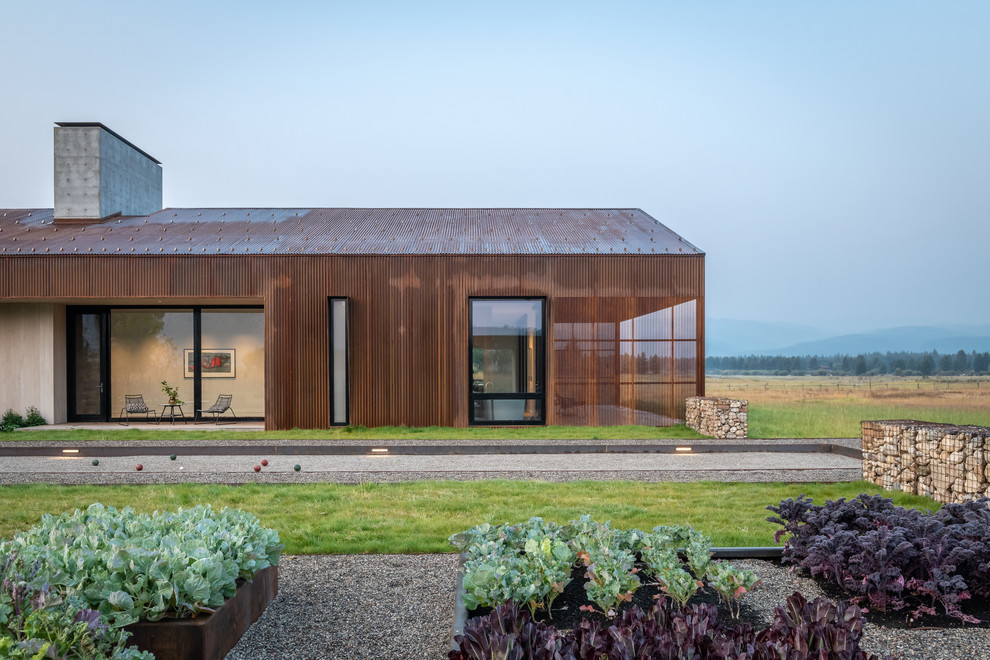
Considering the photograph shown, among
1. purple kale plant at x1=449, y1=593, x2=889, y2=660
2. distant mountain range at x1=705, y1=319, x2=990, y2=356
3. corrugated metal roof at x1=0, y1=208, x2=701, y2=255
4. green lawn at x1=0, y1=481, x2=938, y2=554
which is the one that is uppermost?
corrugated metal roof at x1=0, y1=208, x2=701, y2=255

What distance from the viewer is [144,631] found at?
2512 mm

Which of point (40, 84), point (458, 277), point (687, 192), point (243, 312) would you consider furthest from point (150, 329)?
point (687, 192)

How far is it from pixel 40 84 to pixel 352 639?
2613 cm

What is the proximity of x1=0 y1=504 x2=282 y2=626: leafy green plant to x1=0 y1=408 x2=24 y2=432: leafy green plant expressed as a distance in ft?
41.7

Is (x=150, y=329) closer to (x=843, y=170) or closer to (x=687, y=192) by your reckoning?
(x=843, y=170)

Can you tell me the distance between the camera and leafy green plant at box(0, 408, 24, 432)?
13092 millimetres

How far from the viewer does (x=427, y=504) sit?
568 cm

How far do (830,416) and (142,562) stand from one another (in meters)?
14.5

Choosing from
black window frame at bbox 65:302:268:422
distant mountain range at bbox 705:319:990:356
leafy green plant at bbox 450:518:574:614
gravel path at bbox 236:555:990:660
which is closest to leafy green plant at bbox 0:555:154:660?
gravel path at bbox 236:555:990:660

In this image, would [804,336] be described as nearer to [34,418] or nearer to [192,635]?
[34,418]

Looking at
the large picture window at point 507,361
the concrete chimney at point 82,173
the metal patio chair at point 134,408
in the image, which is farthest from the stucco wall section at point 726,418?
the concrete chimney at point 82,173

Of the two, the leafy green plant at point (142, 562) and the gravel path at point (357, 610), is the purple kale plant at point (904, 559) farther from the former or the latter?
the leafy green plant at point (142, 562)

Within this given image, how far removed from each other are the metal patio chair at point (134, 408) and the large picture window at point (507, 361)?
7.66m

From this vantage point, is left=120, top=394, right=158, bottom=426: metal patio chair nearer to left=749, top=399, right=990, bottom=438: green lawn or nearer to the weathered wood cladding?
the weathered wood cladding
